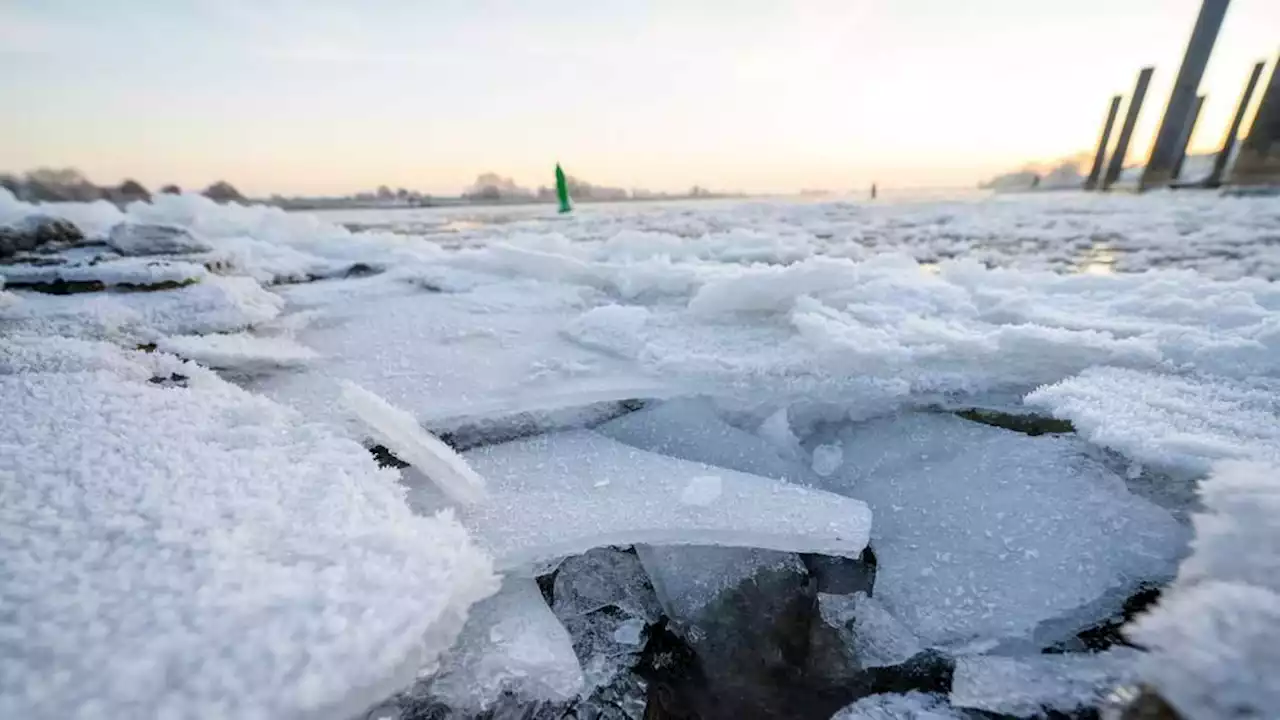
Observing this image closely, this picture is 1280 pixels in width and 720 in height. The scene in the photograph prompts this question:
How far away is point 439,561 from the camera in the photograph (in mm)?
780

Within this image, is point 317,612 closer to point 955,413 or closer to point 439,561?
point 439,561

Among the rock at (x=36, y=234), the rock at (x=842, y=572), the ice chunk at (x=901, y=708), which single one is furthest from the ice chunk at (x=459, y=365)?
the rock at (x=36, y=234)

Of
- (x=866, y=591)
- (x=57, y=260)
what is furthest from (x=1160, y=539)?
(x=57, y=260)

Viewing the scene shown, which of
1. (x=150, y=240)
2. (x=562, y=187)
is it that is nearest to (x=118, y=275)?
(x=150, y=240)

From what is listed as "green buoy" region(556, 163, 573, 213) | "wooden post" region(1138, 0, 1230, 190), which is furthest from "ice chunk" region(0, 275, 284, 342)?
"wooden post" region(1138, 0, 1230, 190)

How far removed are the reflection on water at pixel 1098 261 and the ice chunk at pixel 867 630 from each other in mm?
2949

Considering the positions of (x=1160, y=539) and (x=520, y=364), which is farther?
(x=520, y=364)

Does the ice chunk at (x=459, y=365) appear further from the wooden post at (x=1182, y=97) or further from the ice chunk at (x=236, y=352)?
the wooden post at (x=1182, y=97)

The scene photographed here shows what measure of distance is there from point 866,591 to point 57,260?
4605 millimetres

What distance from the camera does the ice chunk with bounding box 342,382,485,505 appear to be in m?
1.07

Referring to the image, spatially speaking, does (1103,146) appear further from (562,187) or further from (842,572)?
(842,572)

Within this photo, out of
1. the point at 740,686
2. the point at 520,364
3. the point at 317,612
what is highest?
the point at 317,612

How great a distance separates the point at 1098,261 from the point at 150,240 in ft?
20.8

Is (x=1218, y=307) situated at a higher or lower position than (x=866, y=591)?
higher
